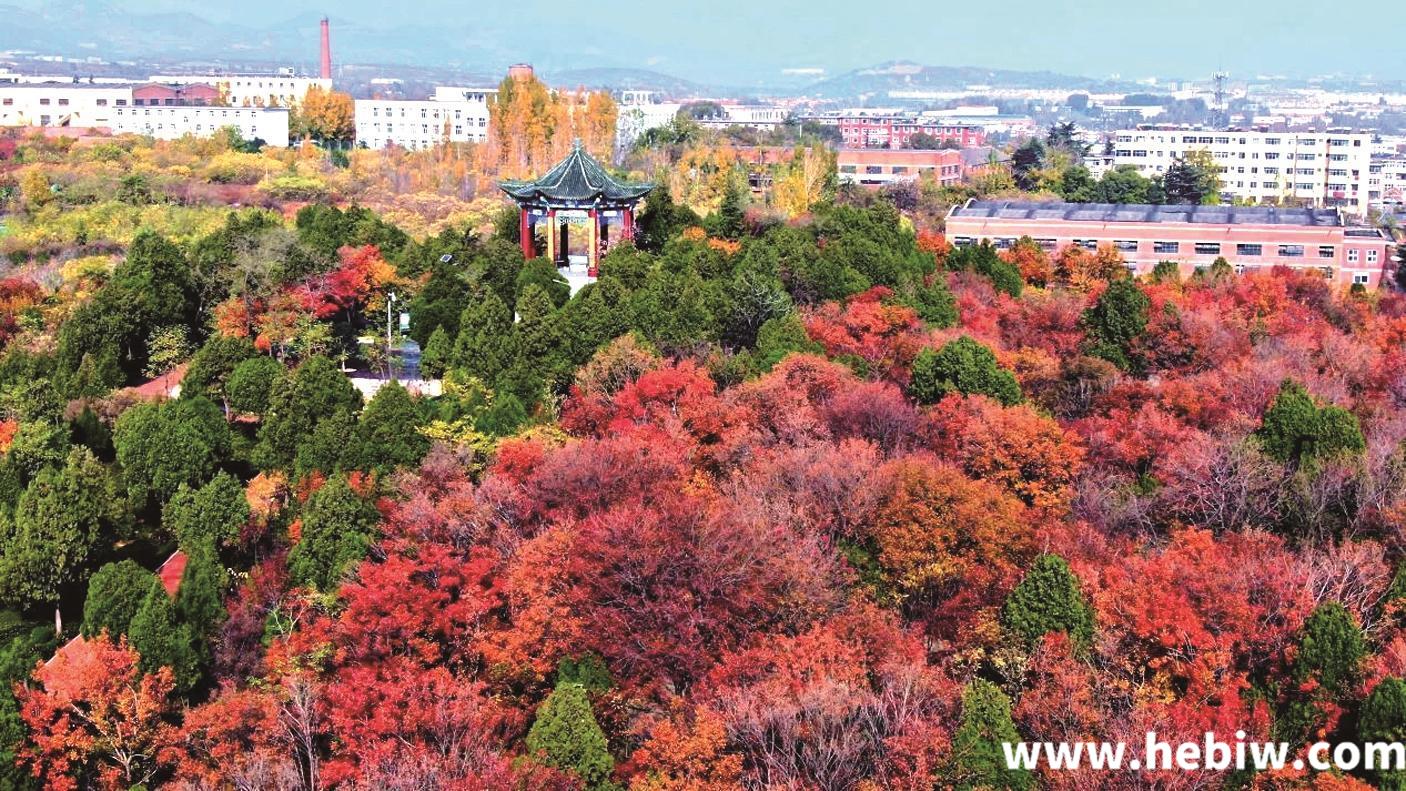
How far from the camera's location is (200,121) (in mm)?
73875

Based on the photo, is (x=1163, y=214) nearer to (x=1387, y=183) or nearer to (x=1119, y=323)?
Answer: (x=1119, y=323)

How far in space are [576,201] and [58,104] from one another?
156ft

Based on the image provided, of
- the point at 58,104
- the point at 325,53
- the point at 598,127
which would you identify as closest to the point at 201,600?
the point at 598,127

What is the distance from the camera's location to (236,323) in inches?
1158

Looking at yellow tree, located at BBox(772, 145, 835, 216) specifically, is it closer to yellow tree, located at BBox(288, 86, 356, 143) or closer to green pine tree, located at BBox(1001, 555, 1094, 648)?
yellow tree, located at BBox(288, 86, 356, 143)

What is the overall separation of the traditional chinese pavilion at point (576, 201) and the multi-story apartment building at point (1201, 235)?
37.5 feet

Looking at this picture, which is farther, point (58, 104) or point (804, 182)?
point (58, 104)

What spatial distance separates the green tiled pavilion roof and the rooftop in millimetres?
14461

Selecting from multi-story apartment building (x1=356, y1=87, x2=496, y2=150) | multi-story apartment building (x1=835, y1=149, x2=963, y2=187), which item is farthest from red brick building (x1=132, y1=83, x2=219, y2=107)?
multi-story apartment building (x1=835, y1=149, x2=963, y2=187)

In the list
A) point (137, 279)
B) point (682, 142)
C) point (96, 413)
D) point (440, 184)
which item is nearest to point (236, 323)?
point (137, 279)

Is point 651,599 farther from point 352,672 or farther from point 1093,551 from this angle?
point 1093,551

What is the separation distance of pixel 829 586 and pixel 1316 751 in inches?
221

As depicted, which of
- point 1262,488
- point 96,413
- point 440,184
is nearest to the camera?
point 1262,488

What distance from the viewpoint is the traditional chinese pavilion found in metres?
34.5
